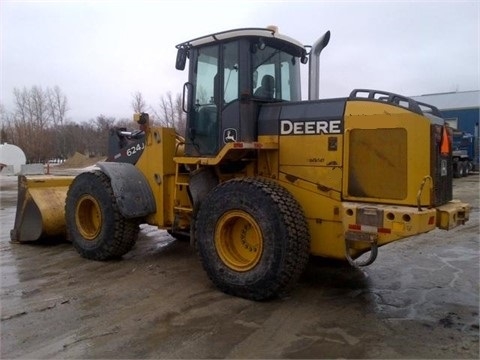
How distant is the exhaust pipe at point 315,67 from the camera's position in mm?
5418

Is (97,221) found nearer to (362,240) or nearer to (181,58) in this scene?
(181,58)

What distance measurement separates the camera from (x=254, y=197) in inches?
185

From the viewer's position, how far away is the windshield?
213 inches

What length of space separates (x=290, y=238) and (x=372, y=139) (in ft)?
4.09

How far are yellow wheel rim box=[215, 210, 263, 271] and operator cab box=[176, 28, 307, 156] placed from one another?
95 cm

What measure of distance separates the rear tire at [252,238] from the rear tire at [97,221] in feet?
4.83

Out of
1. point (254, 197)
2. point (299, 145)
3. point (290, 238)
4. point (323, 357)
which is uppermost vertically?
point (299, 145)

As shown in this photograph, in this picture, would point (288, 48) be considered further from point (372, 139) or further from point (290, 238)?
point (290, 238)

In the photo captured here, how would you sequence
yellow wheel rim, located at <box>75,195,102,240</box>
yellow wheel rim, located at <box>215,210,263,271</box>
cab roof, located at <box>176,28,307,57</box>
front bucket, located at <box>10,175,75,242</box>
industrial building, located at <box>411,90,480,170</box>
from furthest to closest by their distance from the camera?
industrial building, located at <box>411,90,480,170</box>, front bucket, located at <box>10,175,75,242</box>, yellow wheel rim, located at <box>75,195,102,240</box>, cab roof, located at <box>176,28,307,57</box>, yellow wheel rim, located at <box>215,210,263,271</box>

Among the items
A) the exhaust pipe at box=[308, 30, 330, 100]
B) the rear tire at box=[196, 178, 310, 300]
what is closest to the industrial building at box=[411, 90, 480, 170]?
the exhaust pipe at box=[308, 30, 330, 100]

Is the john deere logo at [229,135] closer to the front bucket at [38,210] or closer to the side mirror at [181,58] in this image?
the side mirror at [181,58]

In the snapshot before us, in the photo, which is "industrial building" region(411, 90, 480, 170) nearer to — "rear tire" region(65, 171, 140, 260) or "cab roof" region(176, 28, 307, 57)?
"cab roof" region(176, 28, 307, 57)

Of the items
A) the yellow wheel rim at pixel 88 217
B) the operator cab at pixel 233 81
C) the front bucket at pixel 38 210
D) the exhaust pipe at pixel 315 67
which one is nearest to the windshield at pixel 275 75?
the operator cab at pixel 233 81

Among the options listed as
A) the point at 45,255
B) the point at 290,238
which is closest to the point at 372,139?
the point at 290,238
